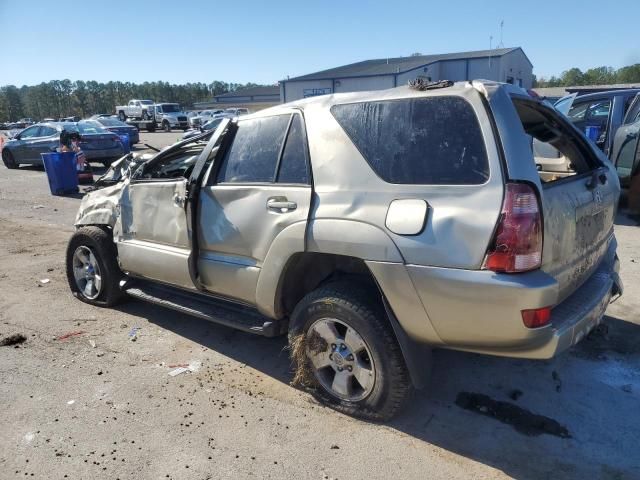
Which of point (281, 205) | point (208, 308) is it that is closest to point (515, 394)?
point (281, 205)

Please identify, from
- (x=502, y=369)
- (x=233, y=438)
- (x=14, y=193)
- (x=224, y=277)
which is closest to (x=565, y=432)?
(x=502, y=369)

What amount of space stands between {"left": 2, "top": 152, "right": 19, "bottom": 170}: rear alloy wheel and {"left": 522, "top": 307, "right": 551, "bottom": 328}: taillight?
67.0 ft

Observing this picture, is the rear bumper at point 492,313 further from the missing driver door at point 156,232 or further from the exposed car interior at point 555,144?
the missing driver door at point 156,232

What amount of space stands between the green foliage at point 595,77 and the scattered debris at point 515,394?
76254mm

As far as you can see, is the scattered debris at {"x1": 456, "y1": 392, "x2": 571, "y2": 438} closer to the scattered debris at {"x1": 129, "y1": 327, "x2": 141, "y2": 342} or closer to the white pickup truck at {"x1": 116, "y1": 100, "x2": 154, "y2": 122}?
the scattered debris at {"x1": 129, "y1": 327, "x2": 141, "y2": 342}

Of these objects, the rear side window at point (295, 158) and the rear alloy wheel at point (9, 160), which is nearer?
the rear side window at point (295, 158)

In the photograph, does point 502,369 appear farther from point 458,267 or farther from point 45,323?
point 45,323

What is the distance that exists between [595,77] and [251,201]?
312 ft

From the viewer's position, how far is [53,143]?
17047 millimetres

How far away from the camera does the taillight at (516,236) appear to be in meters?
2.36

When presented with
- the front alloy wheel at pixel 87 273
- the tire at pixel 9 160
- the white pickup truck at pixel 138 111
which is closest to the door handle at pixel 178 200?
the front alloy wheel at pixel 87 273

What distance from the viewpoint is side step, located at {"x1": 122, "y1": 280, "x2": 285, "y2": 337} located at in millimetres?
3426

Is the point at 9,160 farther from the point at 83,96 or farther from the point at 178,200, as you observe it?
the point at 83,96

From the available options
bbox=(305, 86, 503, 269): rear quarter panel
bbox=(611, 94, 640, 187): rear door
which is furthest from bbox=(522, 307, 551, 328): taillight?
bbox=(611, 94, 640, 187): rear door
